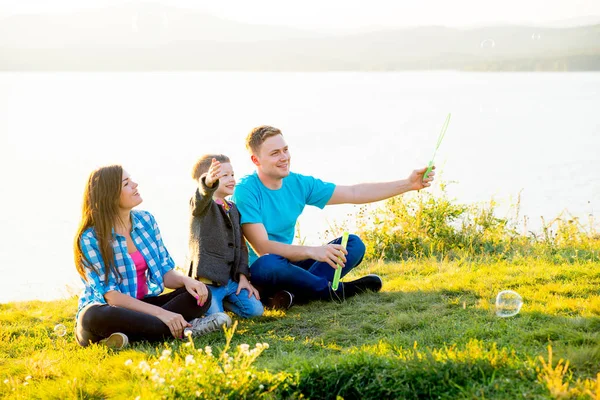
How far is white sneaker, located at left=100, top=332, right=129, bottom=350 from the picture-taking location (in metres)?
3.78

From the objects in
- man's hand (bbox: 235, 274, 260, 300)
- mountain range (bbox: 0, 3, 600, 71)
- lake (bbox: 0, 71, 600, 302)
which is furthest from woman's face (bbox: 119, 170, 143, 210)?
mountain range (bbox: 0, 3, 600, 71)

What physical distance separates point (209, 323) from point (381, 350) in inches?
42.9

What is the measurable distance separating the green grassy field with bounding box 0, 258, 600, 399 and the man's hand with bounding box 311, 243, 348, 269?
30 cm

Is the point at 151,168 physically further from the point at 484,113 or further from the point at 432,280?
the point at 484,113

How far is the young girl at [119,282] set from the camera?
12.5 ft

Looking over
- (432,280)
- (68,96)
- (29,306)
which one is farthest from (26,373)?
(68,96)

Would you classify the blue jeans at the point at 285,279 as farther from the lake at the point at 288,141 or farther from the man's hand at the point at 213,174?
the lake at the point at 288,141

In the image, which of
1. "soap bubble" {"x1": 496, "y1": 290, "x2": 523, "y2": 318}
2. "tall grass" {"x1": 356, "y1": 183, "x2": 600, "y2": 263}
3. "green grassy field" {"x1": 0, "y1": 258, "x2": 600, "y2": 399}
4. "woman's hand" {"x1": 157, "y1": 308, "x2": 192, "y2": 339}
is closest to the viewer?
"green grassy field" {"x1": 0, "y1": 258, "x2": 600, "y2": 399}

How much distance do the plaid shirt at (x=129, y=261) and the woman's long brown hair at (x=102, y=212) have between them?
28 mm

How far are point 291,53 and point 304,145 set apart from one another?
110 ft

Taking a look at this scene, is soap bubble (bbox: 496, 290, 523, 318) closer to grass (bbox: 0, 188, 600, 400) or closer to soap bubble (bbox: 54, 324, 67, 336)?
grass (bbox: 0, 188, 600, 400)

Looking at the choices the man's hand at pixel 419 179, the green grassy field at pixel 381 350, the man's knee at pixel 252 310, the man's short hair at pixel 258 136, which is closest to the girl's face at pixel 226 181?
the man's short hair at pixel 258 136

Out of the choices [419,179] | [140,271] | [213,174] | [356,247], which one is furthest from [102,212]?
[419,179]

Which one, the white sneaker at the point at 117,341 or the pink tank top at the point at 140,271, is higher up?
the pink tank top at the point at 140,271
